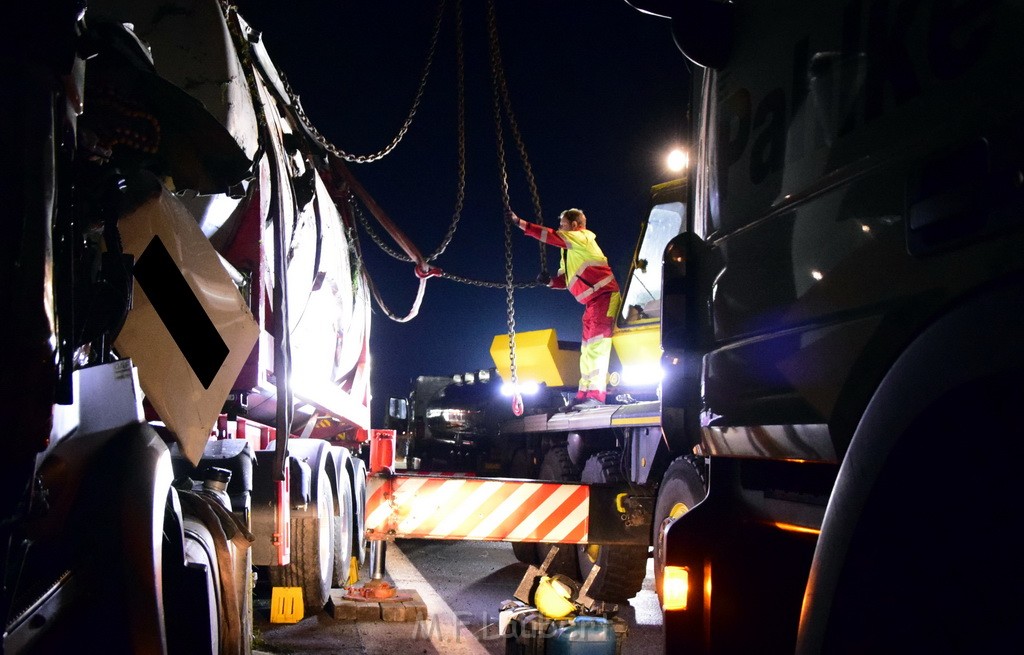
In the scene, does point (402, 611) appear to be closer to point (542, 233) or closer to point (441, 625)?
point (441, 625)

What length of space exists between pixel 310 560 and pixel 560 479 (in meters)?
3.33

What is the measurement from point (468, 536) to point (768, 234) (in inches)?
175

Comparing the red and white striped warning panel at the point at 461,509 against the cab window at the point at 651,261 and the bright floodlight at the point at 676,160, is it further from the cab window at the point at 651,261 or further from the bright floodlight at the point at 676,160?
the bright floodlight at the point at 676,160

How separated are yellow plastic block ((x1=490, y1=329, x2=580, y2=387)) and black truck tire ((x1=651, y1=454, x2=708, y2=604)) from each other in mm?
4269

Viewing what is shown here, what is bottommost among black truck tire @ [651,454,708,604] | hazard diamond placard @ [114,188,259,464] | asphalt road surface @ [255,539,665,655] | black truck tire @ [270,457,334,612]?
asphalt road surface @ [255,539,665,655]

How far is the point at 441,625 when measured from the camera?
6.05 metres

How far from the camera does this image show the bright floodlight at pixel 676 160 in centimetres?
619

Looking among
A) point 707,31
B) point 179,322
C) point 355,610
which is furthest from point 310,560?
point 707,31

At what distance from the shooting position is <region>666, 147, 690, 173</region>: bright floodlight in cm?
619

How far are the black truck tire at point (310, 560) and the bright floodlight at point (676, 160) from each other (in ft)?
10.7

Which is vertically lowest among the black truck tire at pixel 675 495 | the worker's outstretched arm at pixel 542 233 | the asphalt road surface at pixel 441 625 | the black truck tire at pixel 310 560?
the asphalt road surface at pixel 441 625

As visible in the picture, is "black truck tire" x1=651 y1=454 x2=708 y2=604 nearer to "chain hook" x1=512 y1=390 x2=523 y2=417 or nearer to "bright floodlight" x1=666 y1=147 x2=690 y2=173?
"bright floodlight" x1=666 y1=147 x2=690 y2=173

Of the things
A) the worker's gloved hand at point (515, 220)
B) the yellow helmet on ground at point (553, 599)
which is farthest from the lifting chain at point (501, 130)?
the yellow helmet on ground at point (553, 599)

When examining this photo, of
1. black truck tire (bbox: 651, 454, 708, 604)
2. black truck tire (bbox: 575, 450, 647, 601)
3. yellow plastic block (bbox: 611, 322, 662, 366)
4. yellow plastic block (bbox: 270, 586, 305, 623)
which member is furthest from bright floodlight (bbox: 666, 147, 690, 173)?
yellow plastic block (bbox: 270, 586, 305, 623)
